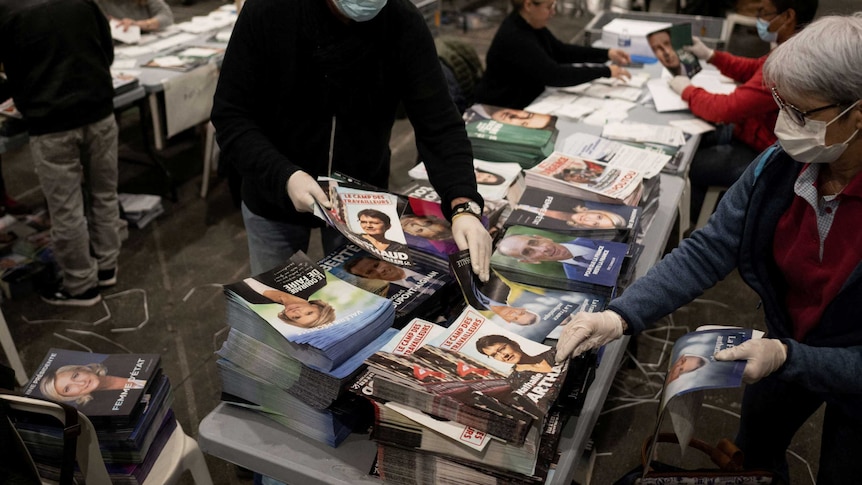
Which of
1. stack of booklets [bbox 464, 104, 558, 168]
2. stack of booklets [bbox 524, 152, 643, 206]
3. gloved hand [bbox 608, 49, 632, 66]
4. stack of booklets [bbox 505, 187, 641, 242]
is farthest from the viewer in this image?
A: gloved hand [bbox 608, 49, 632, 66]

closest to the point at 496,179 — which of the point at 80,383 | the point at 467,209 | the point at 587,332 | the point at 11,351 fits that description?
the point at 467,209

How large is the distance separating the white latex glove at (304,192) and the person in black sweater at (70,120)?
1.70 metres

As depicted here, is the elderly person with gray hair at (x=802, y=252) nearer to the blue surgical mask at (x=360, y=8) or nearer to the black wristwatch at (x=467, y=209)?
the black wristwatch at (x=467, y=209)

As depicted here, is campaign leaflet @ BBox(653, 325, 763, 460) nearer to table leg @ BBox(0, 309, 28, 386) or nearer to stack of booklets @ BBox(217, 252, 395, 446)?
stack of booklets @ BBox(217, 252, 395, 446)

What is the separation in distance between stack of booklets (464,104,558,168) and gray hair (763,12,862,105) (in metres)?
1.09

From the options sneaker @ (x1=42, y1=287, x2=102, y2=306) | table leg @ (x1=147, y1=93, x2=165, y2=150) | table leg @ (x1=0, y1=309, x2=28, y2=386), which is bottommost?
sneaker @ (x1=42, y1=287, x2=102, y2=306)

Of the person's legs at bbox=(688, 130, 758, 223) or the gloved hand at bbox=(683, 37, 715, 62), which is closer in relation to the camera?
the person's legs at bbox=(688, 130, 758, 223)

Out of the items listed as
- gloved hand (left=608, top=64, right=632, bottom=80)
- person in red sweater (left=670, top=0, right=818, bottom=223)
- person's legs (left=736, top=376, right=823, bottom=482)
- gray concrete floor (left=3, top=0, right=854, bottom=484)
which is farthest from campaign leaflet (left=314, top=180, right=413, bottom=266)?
gloved hand (left=608, top=64, right=632, bottom=80)

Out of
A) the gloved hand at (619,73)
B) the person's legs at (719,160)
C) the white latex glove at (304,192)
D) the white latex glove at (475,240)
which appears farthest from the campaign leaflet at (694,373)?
the gloved hand at (619,73)

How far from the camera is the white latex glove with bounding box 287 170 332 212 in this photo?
61.3 inches

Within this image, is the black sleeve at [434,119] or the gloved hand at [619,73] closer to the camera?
the black sleeve at [434,119]

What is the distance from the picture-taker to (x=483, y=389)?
3.92 ft

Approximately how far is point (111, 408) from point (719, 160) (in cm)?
256

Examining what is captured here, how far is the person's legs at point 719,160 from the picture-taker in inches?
117
